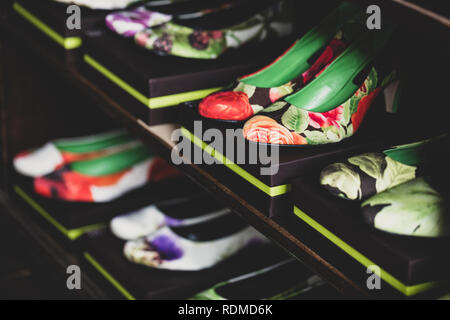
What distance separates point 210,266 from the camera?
1029mm

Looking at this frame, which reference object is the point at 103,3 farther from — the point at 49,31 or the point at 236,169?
the point at 236,169

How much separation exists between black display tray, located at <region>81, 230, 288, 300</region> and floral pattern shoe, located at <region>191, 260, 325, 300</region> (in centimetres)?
2

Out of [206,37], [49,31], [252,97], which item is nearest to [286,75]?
[252,97]

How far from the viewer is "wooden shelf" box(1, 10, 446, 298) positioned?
688mm

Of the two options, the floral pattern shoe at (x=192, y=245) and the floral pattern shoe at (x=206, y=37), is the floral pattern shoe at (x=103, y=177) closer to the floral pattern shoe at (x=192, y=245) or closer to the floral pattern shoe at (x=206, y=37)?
the floral pattern shoe at (x=192, y=245)

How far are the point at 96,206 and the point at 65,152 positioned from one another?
124 millimetres

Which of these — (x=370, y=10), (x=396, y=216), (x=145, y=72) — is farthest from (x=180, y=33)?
(x=396, y=216)

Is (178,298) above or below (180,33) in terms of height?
below

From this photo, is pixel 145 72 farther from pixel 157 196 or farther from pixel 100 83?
pixel 157 196

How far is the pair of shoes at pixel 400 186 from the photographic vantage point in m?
0.64

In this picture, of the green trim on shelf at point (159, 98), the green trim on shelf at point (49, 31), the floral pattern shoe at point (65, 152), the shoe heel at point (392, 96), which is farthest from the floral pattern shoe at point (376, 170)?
the floral pattern shoe at point (65, 152)

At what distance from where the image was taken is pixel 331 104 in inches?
30.6

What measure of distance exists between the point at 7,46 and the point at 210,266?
57 cm

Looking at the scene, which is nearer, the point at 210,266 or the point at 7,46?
the point at 210,266
